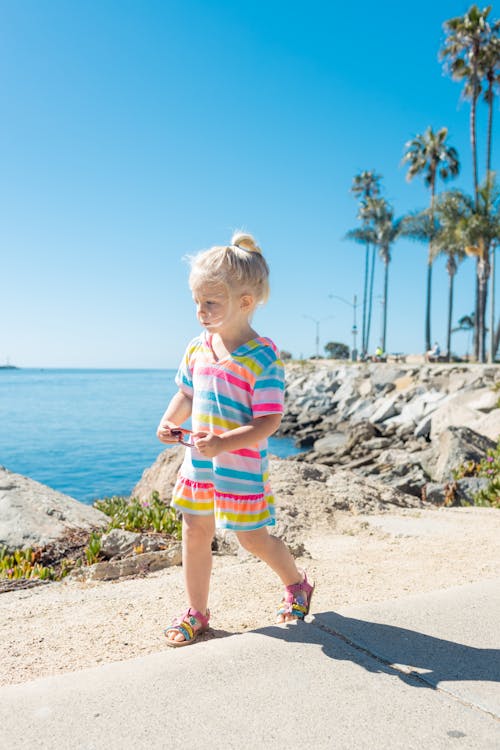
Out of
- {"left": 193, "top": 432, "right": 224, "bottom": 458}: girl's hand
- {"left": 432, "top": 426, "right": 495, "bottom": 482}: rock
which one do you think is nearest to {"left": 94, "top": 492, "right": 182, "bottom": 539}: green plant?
{"left": 193, "top": 432, "right": 224, "bottom": 458}: girl's hand

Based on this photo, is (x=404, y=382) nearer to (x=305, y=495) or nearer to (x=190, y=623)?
(x=305, y=495)

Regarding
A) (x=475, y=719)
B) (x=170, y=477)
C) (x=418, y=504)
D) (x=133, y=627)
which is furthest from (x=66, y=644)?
(x=418, y=504)

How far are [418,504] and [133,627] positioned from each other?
13.0ft

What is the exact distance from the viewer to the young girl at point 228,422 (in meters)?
2.56

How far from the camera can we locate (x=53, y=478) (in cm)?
1495

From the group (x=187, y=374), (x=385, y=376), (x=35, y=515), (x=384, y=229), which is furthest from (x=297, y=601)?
(x=384, y=229)

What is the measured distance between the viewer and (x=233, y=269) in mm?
2609

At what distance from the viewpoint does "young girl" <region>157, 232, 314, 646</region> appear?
2.56m

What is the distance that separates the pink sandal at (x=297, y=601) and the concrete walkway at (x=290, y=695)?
14 centimetres

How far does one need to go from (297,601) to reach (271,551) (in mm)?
271

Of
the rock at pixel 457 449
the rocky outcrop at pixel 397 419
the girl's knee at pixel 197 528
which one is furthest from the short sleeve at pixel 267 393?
the rock at pixel 457 449

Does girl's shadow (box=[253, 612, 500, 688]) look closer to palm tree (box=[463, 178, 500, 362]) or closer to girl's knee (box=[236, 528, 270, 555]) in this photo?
girl's knee (box=[236, 528, 270, 555])

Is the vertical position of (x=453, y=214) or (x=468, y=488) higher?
(x=453, y=214)

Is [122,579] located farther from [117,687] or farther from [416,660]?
[416,660]
